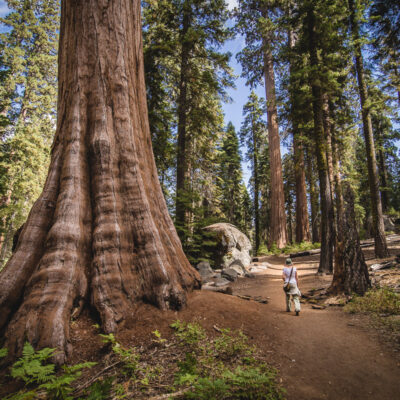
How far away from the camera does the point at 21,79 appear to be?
57.9 ft

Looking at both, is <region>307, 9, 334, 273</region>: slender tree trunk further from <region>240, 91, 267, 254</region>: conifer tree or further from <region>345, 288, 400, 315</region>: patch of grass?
A: <region>240, 91, 267, 254</region>: conifer tree

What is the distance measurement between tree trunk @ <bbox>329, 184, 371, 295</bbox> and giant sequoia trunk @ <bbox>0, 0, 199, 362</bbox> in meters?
4.39

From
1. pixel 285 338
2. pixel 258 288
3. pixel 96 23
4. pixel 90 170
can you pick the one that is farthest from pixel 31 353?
pixel 258 288

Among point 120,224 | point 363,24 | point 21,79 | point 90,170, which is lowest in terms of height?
point 120,224

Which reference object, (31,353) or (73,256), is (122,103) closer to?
(73,256)

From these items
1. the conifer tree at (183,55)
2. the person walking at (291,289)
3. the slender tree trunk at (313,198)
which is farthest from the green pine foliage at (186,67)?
the slender tree trunk at (313,198)

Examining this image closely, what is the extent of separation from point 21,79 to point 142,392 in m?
23.4

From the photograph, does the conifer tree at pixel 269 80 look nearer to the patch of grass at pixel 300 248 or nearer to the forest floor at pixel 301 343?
the patch of grass at pixel 300 248

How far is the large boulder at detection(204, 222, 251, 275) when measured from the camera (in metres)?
11.3

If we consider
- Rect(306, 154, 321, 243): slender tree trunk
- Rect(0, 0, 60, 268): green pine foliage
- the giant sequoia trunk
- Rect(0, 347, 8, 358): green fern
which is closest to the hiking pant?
the giant sequoia trunk

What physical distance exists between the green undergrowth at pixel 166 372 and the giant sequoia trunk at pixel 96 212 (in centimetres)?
37

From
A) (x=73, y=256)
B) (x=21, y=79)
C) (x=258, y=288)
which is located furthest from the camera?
(x=21, y=79)

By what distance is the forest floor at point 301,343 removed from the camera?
2351mm

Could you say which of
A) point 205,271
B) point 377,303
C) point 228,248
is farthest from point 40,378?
point 228,248
